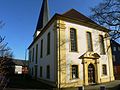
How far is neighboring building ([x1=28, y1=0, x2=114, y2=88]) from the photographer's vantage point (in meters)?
19.4

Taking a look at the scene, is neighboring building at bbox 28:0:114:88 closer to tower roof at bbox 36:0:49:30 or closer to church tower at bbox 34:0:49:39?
church tower at bbox 34:0:49:39

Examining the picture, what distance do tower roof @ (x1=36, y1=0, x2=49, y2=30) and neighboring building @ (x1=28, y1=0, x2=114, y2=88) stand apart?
1590cm

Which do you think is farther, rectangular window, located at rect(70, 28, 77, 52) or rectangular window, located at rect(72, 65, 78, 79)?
rectangular window, located at rect(70, 28, 77, 52)

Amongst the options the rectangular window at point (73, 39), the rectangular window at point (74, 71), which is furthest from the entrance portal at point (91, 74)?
the rectangular window at point (73, 39)

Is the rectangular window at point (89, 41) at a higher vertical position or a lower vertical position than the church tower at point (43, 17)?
lower

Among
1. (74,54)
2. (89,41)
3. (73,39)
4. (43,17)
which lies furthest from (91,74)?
(43,17)

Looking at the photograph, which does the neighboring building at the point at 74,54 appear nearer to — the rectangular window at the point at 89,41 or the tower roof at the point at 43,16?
the rectangular window at the point at 89,41

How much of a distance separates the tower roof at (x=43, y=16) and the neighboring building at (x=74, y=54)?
52.2ft

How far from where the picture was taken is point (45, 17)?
135 ft

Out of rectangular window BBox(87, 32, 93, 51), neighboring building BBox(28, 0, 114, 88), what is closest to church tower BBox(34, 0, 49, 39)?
neighboring building BBox(28, 0, 114, 88)

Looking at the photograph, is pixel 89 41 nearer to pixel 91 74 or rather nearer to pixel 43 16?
pixel 91 74

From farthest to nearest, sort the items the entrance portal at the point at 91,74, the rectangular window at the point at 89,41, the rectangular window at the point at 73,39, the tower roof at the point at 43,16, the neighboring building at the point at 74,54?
the tower roof at the point at 43,16
the rectangular window at the point at 89,41
the entrance portal at the point at 91,74
the rectangular window at the point at 73,39
the neighboring building at the point at 74,54

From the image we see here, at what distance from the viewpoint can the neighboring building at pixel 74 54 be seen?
1941cm

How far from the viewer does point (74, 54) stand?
20609 mm
